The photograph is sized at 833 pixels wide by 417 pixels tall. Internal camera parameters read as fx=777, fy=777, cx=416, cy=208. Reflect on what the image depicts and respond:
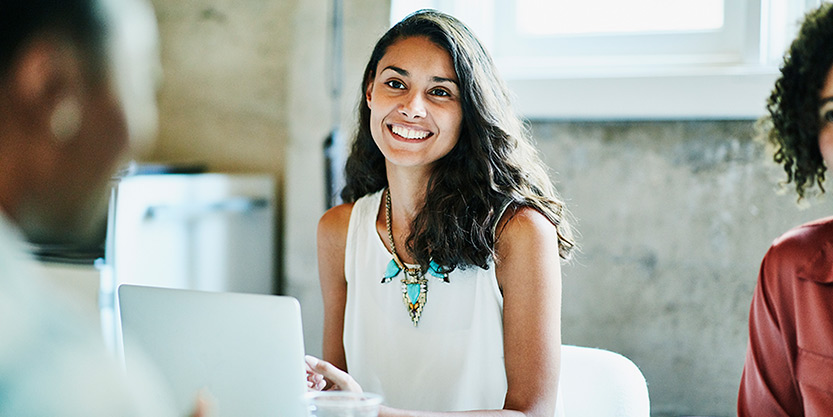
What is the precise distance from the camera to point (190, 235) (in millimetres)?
2072

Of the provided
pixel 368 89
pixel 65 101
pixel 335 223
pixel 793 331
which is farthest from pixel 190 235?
pixel 65 101

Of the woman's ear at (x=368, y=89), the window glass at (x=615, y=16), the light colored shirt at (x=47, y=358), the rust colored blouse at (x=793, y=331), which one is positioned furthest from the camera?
the window glass at (x=615, y=16)

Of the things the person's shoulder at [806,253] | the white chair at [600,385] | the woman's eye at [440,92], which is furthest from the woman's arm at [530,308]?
the person's shoulder at [806,253]

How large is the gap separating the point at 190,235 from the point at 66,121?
183 cm

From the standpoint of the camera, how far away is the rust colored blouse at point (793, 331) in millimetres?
1159

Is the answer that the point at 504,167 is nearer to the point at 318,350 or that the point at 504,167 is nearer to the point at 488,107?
the point at 488,107

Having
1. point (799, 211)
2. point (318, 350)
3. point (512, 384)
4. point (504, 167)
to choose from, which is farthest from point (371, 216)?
point (799, 211)

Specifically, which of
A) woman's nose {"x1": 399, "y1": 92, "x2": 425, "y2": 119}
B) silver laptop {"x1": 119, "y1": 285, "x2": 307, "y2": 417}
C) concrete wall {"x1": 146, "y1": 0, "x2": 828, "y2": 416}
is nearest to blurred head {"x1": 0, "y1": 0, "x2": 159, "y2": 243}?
silver laptop {"x1": 119, "y1": 285, "x2": 307, "y2": 417}

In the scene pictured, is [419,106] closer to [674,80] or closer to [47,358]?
[674,80]

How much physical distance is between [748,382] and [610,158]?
777 millimetres

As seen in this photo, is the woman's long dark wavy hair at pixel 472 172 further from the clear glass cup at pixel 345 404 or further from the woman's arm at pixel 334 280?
the clear glass cup at pixel 345 404

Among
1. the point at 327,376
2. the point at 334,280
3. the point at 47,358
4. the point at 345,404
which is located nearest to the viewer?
the point at 47,358

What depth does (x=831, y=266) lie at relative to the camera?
1.18m

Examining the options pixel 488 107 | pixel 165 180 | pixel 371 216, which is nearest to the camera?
pixel 488 107
